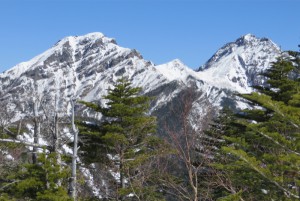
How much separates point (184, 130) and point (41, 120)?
528cm

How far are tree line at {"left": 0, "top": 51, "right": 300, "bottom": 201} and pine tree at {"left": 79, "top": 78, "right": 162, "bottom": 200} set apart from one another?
59mm

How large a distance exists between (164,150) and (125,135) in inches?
98.3

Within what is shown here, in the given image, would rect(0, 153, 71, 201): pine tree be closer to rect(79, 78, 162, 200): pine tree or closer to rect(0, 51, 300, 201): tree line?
rect(0, 51, 300, 201): tree line

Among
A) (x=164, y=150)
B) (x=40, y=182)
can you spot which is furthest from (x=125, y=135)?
(x=40, y=182)

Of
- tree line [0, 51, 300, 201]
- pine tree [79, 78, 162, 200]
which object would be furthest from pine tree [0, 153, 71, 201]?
pine tree [79, 78, 162, 200]

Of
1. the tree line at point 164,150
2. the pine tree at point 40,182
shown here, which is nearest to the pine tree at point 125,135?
the tree line at point 164,150

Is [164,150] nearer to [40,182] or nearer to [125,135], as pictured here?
[125,135]

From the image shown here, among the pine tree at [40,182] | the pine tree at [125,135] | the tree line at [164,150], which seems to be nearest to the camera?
the tree line at [164,150]

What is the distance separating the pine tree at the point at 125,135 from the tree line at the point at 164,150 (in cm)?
6

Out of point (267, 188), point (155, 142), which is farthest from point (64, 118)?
point (155, 142)

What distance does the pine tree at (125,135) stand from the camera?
23.3m

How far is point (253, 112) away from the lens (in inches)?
890

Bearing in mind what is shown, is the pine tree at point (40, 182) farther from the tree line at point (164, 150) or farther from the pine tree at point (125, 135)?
the pine tree at point (125, 135)

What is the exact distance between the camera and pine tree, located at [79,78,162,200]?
76.6ft
